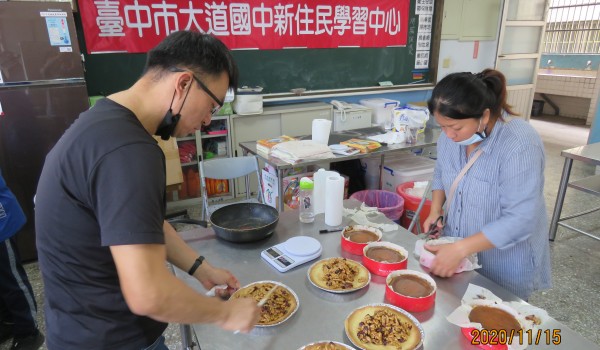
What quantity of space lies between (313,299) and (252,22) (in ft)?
10.7

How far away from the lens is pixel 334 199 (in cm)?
159

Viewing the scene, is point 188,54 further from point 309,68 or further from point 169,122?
point 309,68

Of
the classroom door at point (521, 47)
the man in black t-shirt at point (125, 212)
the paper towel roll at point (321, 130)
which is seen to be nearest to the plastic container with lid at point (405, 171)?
the paper towel roll at point (321, 130)

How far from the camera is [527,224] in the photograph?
4.02ft

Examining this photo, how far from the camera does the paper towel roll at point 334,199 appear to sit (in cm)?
156

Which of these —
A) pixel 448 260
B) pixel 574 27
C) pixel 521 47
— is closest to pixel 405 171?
pixel 448 260

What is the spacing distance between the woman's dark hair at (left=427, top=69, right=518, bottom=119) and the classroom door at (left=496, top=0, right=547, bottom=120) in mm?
4283

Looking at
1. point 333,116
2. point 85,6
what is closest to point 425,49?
point 333,116

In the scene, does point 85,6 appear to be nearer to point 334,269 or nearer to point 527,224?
point 334,269

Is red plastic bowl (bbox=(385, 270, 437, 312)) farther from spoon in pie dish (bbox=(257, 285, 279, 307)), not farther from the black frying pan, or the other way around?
the black frying pan

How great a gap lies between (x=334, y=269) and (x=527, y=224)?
65 centimetres

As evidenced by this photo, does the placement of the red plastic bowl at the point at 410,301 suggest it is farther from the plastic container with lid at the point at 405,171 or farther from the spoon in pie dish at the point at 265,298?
the plastic container with lid at the point at 405,171

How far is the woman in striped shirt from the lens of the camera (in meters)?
1.23
